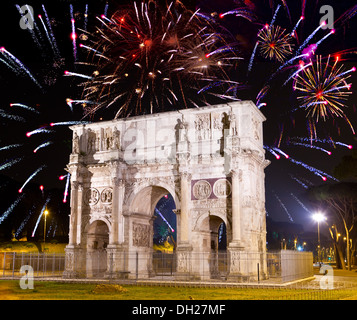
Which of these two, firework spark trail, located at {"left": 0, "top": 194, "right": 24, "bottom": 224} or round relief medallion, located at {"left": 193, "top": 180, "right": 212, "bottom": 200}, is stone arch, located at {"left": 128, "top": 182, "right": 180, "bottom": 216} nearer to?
round relief medallion, located at {"left": 193, "top": 180, "right": 212, "bottom": 200}

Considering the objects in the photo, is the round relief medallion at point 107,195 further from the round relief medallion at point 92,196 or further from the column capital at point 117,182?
the column capital at point 117,182

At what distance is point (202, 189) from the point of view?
2997 cm

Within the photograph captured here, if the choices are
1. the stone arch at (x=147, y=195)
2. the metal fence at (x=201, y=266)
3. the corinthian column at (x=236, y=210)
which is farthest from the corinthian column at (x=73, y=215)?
the corinthian column at (x=236, y=210)

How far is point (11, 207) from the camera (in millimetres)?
53344

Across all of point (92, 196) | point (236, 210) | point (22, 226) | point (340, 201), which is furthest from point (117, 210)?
point (22, 226)

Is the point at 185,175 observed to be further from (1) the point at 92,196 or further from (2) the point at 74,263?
(2) the point at 74,263

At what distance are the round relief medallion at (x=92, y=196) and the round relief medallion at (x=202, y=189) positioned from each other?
7.16 metres

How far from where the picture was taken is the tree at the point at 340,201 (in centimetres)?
4684

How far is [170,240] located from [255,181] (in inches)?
2086

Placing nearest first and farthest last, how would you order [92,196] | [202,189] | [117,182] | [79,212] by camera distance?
[202,189] → [117,182] → [79,212] → [92,196]

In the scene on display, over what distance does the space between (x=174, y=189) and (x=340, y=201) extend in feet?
80.2

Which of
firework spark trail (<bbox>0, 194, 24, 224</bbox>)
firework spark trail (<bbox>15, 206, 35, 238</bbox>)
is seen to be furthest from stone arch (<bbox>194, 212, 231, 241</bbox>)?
firework spark trail (<bbox>15, 206, 35, 238</bbox>)

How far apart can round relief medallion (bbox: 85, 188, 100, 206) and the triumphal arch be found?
0.24ft
